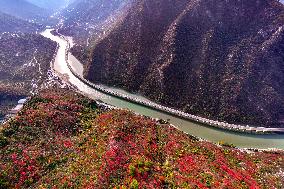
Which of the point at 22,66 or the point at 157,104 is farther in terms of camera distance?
the point at 22,66

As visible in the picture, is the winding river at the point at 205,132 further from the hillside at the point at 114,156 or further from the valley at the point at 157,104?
the hillside at the point at 114,156

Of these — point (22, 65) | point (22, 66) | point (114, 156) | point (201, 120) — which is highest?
point (201, 120)

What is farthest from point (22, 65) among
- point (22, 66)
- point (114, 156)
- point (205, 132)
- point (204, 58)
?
point (114, 156)

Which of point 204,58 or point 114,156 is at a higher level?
point 204,58

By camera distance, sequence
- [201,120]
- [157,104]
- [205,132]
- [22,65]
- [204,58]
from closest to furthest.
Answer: [205,132], [201,120], [157,104], [204,58], [22,65]

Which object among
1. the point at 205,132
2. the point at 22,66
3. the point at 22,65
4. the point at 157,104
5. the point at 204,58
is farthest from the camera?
the point at 22,65

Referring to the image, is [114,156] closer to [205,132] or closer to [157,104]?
[205,132]

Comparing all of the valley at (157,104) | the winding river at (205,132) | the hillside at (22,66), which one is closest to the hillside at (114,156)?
the valley at (157,104)

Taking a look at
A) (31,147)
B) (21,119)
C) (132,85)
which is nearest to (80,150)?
(31,147)
